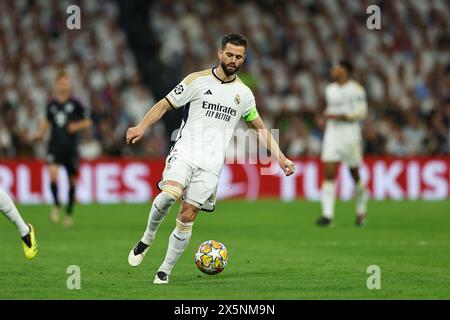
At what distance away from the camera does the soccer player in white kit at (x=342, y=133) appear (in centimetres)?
1681

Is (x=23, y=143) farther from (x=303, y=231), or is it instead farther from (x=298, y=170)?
(x=303, y=231)

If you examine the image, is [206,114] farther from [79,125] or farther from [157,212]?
[79,125]

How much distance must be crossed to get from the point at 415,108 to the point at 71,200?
38.2ft

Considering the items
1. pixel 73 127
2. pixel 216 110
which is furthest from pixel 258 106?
pixel 216 110

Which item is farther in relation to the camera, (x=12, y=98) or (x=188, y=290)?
(x=12, y=98)

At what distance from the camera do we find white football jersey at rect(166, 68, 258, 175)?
9.59 m

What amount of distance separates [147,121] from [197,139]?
22.3 inches

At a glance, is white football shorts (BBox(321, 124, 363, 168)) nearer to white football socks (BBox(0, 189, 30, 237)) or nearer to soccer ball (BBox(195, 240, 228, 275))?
soccer ball (BBox(195, 240, 228, 275))

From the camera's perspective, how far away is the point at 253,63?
26.6 metres

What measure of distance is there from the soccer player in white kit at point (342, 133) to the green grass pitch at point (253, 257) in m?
0.47

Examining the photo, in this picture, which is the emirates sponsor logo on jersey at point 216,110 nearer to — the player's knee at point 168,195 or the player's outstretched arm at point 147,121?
the player's outstretched arm at point 147,121

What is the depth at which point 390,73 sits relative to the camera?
26.7 meters

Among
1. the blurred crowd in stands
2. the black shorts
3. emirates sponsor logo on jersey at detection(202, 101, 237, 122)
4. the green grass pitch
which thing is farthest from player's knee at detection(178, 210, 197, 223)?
the blurred crowd in stands

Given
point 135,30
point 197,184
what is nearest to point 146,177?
point 135,30
